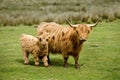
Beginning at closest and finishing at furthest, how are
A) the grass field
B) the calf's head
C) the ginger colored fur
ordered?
the grass field, the ginger colored fur, the calf's head

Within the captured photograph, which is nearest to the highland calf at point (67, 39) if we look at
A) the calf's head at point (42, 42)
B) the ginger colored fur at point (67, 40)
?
the ginger colored fur at point (67, 40)

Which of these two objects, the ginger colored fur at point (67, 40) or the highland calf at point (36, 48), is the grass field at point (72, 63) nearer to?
the highland calf at point (36, 48)

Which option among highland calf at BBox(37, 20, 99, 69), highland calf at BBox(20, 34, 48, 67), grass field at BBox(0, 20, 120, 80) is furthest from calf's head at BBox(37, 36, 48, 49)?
grass field at BBox(0, 20, 120, 80)

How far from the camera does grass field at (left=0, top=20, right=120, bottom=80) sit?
1115 cm

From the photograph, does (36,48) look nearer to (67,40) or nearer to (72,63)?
(67,40)

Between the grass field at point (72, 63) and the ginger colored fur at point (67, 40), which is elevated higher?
the ginger colored fur at point (67, 40)

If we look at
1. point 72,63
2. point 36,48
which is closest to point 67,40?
point 36,48

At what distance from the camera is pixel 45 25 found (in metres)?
13.2

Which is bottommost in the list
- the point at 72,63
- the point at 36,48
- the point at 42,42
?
the point at 72,63

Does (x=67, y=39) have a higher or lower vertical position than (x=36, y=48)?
higher

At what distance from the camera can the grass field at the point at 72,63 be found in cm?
1115

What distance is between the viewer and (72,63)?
1327 centimetres

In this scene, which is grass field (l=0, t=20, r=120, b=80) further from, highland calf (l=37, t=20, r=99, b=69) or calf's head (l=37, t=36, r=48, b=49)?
calf's head (l=37, t=36, r=48, b=49)

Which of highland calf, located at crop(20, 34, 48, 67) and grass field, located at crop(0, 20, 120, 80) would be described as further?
highland calf, located at crop(20, 34, 48, 67)
